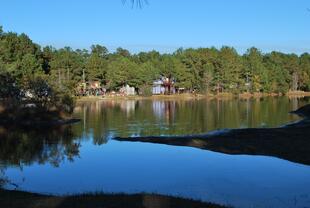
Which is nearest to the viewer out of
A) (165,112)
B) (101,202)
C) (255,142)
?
(101,202)

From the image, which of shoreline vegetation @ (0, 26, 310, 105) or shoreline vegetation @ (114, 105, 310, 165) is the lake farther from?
shoreline vegetation @ (0, 26, 310, 105)

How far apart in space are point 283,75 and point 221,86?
82.6 ft

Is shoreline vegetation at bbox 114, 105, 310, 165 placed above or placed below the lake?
above

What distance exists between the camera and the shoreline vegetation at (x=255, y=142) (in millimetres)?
27809

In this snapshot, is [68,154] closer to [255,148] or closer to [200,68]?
[255,148]

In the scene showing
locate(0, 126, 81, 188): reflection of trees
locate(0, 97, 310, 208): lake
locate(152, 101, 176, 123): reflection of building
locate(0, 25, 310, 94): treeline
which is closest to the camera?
locate(0, 97, 310, 208): lake

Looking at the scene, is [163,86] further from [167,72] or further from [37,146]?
[37,146]

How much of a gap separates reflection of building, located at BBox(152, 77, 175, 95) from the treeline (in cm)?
208

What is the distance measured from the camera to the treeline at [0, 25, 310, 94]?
393ft

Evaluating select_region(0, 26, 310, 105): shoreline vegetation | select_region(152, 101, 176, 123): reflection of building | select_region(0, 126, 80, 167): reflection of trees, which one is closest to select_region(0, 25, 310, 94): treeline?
select_region(0, 26, 310, 105): shoreline vegetation

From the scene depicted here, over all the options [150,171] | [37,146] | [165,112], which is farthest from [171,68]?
[150,171]

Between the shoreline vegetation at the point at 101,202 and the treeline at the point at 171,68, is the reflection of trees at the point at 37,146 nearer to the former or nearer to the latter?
the shoreline vegetation at the point at 101,202

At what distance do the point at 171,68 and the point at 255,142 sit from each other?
3940 inches

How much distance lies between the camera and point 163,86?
453 ft
